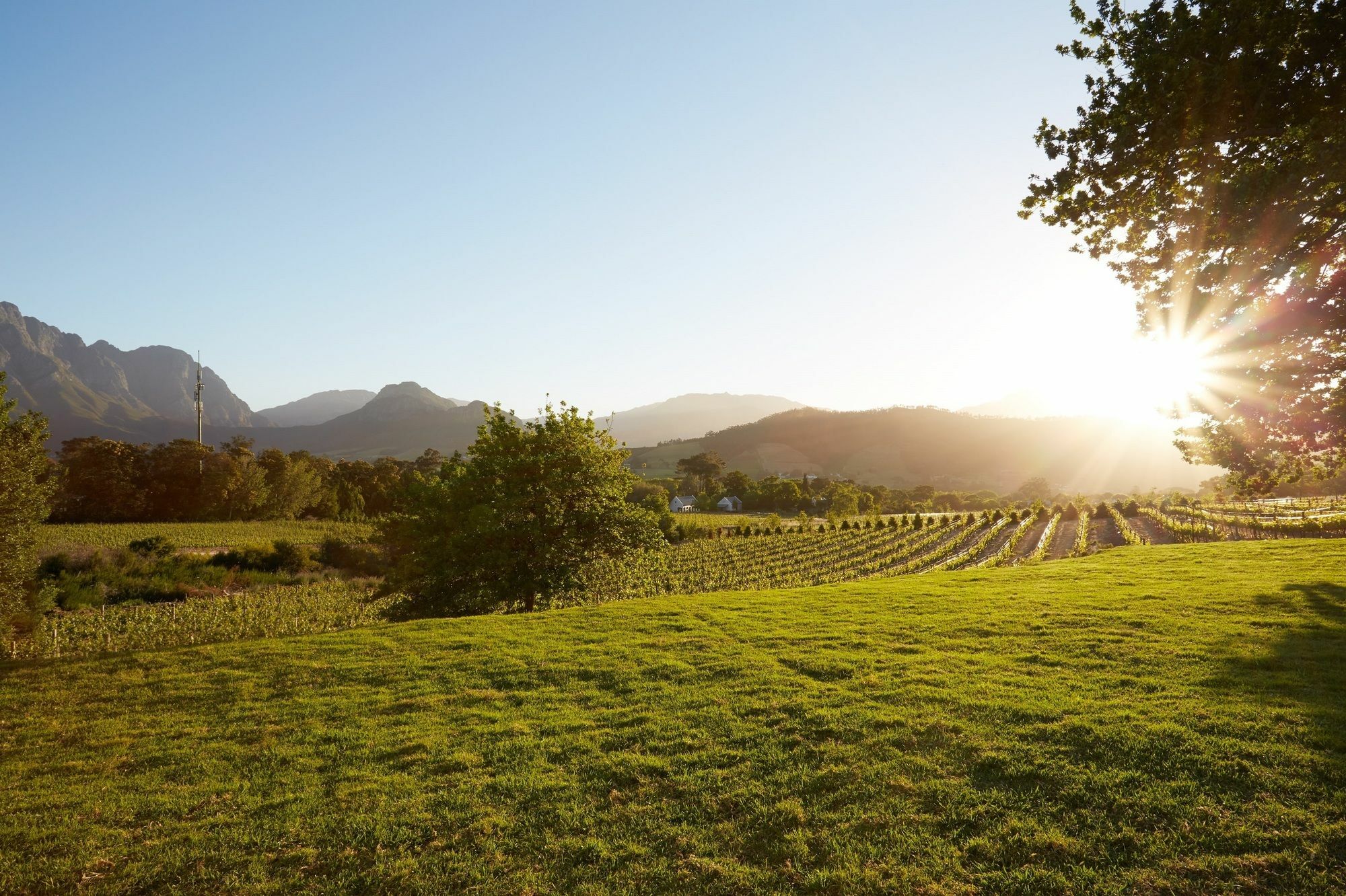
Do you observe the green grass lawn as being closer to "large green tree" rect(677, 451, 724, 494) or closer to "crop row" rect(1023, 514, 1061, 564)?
"crop row" rect(1023, 514, 1061, 564)

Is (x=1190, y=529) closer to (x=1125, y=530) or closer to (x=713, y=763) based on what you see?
(x=1125, y=530)

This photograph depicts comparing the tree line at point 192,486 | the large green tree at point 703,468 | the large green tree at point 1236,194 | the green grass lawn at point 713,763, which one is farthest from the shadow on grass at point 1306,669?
the large green tree at point 703,468

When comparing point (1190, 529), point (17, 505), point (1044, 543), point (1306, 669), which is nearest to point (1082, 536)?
point (1044, 543)

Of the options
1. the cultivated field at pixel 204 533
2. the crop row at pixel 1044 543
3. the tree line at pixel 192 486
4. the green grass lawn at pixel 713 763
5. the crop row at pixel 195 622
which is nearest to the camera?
the green grass lawn at pixel 713 763

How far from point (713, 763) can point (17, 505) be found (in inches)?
691

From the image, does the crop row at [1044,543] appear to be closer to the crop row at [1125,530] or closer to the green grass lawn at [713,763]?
the crop row at [1125,530]

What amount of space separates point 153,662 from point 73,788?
269 inches

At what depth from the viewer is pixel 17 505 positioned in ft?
47.3

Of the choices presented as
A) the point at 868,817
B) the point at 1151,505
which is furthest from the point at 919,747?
the point at 1151,505

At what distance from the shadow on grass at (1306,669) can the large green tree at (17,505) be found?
2337cm

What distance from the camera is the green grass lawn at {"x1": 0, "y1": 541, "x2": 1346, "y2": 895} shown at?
17.5ft

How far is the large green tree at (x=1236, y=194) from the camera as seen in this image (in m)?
9.01

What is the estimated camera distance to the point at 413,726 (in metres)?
8.89

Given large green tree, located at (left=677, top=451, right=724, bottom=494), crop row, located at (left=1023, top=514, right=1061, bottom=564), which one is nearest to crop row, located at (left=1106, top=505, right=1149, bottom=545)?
crop row, located at (left=1023, top=514, right=1061, bottom=564)
